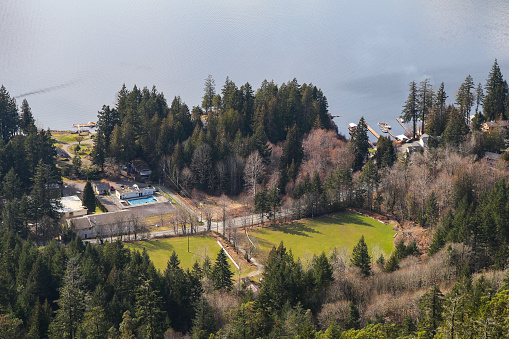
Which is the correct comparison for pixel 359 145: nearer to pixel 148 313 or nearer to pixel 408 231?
Result: pixel 408 231

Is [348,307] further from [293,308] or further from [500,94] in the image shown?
[500,94]

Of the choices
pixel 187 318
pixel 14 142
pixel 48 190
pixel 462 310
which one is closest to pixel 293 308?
pixel 187 318

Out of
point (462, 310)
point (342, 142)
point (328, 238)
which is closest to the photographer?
point (462, 310)

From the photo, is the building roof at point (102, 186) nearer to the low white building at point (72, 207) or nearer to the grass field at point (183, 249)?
the low white building at point (72, 207)

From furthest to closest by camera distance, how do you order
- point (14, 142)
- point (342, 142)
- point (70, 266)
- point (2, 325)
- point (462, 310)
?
point (342, 142), point (14, 142), point (70, 266), point (2, 325), point (462, 310)

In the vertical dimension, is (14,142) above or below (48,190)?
above

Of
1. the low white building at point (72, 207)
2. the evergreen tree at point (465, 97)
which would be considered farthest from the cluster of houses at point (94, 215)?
the evergreen tree at point (465, 97)
